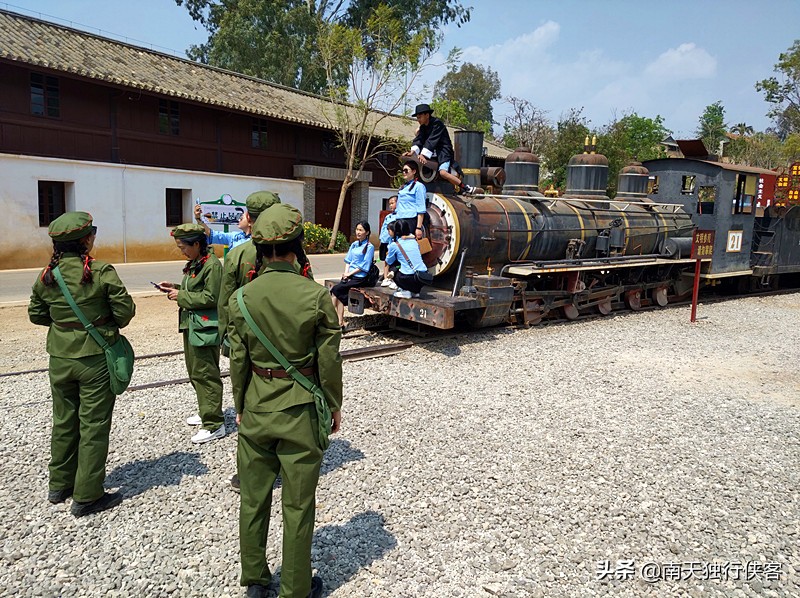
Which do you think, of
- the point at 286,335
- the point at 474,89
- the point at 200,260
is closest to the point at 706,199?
the point at 200,260

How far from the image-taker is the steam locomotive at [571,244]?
26.8ft

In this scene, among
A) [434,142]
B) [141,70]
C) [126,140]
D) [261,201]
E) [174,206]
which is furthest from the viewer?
[174,206]

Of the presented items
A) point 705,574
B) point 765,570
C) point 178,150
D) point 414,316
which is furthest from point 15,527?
point 178,150

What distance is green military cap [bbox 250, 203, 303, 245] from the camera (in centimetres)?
274

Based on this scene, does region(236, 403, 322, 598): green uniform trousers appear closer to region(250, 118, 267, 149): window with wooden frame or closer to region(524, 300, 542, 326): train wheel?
region(524, 300, 542, 326): train wheel

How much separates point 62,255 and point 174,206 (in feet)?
49.2

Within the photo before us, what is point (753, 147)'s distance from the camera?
34.3 meters

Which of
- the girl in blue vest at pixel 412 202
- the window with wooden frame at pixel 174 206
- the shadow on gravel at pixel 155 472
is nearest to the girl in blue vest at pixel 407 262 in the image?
the girl in blue vest at pixel 412 202

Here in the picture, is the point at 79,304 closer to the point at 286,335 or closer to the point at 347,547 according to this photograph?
the point at 286,335

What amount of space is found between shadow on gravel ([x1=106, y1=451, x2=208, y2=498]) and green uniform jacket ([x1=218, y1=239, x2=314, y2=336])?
998mm

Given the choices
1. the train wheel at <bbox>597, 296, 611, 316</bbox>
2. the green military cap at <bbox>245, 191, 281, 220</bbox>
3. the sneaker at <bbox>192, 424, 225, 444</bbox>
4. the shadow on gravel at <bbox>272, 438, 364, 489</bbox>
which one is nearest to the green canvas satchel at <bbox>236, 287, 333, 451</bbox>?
the shadow on gravel at <bbox>272, 438, 364, 489</bbox>

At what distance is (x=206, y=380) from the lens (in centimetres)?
472

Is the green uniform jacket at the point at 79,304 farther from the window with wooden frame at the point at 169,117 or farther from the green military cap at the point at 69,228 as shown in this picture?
the window with wooden frame at the point at 169,117

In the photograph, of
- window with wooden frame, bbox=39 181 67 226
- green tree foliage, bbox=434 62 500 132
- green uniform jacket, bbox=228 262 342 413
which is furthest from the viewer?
green tree foliage, bbox=434 62 500 132
